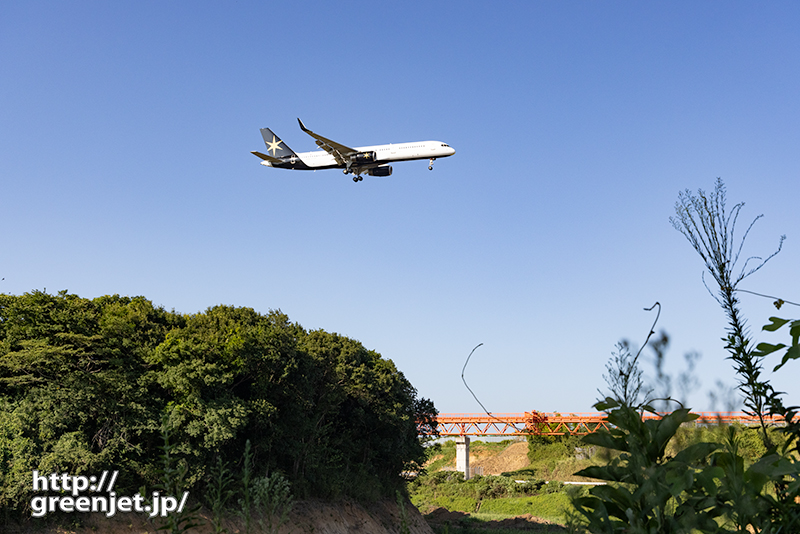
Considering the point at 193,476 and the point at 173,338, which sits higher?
the point at 173,338

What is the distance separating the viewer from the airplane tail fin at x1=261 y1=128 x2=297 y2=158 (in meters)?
76.5

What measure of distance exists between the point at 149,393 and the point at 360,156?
88.9 feet

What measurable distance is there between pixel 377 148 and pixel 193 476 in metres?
33.0

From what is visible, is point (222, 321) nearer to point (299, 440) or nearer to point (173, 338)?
point (173, 338)

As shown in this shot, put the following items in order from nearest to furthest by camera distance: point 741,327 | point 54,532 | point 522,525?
point 741,327 < point 54,532 < point 522,525

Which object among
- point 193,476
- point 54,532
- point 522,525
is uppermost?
point 193,476

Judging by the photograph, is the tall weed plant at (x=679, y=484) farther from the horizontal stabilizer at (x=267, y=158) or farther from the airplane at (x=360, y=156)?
the horizontal stabilizer at (x=267, y=158)

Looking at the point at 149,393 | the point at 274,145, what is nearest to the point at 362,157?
the point at 149,393

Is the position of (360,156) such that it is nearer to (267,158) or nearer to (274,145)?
(267,158)

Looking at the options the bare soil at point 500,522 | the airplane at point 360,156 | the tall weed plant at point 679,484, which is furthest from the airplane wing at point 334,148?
the tall weed plant at point 679,484

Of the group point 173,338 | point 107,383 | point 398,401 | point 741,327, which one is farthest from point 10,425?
point 741,327

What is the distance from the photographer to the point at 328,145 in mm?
52375

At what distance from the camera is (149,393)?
1345 inches

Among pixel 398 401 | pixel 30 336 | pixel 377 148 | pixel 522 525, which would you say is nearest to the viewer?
pixel 30 336
